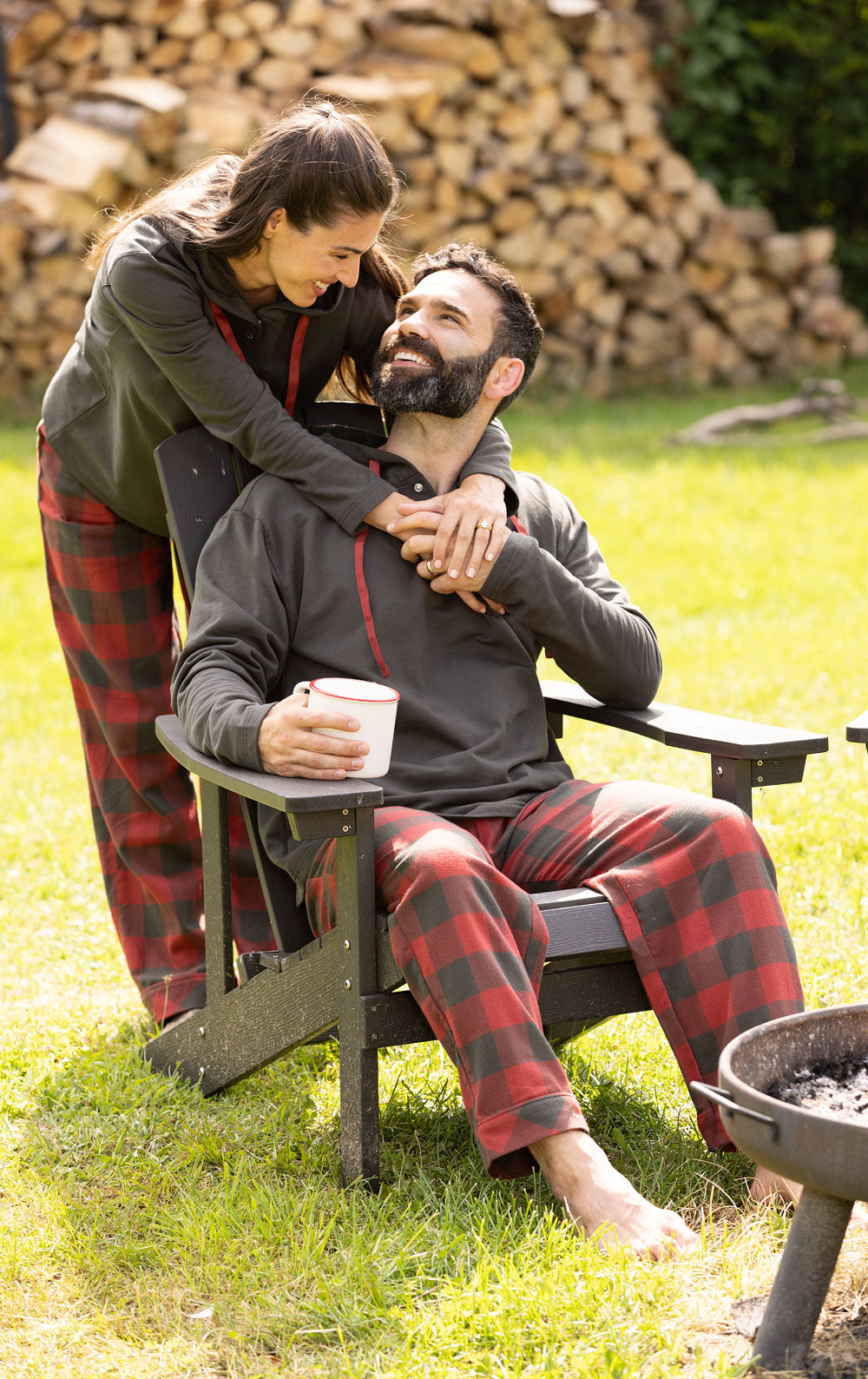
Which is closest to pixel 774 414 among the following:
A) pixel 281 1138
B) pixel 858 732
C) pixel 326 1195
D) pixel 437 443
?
pixel 437 443

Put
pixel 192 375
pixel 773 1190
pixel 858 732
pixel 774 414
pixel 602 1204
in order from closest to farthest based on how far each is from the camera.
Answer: pixel 602 1204, pixel 773 1190, pixel 858 732, pixel 192 375, pixel 774 414

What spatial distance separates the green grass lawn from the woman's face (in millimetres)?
1518

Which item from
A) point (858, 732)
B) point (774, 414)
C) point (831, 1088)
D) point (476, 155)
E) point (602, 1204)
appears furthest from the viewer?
point (476, 155)

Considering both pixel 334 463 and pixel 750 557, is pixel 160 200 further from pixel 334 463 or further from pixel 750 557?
pixel 750 557

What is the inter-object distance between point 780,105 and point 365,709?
375 inches

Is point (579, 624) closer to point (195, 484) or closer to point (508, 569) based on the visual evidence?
point (508, 569)

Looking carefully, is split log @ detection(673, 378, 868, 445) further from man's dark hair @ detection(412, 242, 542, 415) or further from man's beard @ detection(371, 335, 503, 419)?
man's beard @ detection(371, 335, 503, 419)

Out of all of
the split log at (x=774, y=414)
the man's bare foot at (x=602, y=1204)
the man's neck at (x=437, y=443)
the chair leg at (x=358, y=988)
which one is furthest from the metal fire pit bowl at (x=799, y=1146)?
the split log at (x=774, y=414)

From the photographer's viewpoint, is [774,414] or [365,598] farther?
[774,414]

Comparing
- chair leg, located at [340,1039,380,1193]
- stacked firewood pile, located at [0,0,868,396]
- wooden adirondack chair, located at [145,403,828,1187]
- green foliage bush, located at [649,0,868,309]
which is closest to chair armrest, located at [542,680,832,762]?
wooden adirondack chair, located at [145,403,828,1187]

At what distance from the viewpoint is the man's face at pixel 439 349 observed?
9.28 ft

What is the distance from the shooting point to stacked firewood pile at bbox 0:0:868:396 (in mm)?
7629

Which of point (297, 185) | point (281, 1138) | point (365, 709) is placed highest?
point (297, 185)

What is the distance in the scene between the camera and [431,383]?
2828 mm
